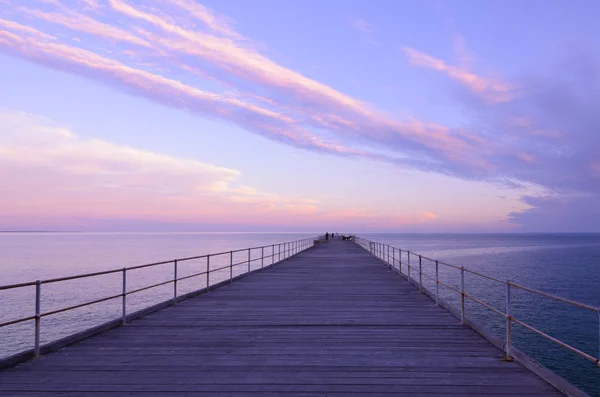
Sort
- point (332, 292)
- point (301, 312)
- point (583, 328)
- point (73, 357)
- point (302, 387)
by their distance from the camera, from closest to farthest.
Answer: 1. point (302, 387)
2. point (73, 357)
3. point (301, 312)
4. point (332, 292)
5. point (583, 328)

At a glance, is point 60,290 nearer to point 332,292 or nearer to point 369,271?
point 369,271

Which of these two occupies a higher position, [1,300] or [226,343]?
[226,343]

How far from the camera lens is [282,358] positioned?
6.43 metres

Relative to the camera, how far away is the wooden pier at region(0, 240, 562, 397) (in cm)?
521

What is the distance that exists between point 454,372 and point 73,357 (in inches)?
207

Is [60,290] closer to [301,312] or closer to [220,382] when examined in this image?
[301,312]

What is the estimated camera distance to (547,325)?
82.1ft

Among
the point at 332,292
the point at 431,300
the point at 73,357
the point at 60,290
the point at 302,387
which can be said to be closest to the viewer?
the point at 302,387

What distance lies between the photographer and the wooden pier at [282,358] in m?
5.21

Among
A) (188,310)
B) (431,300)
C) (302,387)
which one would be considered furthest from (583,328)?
(302,387)

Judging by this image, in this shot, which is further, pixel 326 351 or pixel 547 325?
pixel 547 325

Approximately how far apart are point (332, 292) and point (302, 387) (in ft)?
26.9

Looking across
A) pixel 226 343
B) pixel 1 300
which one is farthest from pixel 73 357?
pixel 1 300

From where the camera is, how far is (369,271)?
64.7 ft
